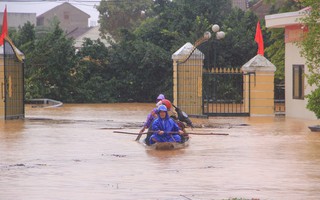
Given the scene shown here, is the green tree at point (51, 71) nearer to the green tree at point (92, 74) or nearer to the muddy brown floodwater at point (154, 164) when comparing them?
the green tree at point (92, 74)

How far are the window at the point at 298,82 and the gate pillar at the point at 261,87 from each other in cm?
86

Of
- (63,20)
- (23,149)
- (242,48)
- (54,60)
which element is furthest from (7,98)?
(63,20)

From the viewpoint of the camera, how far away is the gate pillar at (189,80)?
121ft

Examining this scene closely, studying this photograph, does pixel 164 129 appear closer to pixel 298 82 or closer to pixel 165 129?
pixel 165 129

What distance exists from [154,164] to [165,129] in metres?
3.92

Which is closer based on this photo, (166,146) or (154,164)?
(154,164)

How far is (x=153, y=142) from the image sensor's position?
22.5m

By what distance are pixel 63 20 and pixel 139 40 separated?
7697 centimetres

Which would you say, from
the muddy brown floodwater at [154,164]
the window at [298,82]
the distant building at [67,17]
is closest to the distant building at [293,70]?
the window at [298,82]

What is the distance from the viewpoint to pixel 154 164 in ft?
61.6

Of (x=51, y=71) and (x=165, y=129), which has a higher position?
(x=51, y=71)

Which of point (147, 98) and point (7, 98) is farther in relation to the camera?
point (147, 98)

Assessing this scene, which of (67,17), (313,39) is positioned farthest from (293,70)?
(67,17)

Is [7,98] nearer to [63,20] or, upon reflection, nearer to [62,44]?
[62,44]
